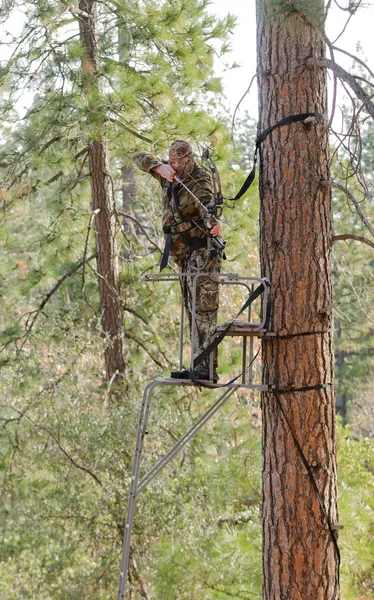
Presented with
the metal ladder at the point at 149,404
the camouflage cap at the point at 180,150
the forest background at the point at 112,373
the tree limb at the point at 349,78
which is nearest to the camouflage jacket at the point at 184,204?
the camouflage cap at the point at 180,150

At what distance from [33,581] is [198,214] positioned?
5575 millimetres

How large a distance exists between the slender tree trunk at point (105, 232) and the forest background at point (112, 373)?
0.04m

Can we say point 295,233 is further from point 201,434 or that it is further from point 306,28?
point 201,434

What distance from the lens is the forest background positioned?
709 centimetres

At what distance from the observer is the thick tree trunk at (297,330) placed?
3865mm

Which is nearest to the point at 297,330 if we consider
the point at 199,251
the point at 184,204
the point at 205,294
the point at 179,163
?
the point at 205,294

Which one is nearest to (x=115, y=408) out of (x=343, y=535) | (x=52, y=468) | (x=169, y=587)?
(x=52, y=468)

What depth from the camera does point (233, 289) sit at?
42.9ft

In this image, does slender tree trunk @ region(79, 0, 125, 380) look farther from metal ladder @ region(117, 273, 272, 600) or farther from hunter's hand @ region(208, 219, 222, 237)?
metal ladder @ region(117, 273, 272, 600)

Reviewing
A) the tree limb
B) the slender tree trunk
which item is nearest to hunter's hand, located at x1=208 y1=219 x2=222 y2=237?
the tree limb

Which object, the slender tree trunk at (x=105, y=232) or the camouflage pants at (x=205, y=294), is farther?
the slender tree trunk at (x=105, y=232)

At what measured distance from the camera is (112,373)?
8.59 metres

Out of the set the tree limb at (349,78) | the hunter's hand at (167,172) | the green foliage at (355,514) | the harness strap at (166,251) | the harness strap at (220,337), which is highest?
the tree limb at (349,78)

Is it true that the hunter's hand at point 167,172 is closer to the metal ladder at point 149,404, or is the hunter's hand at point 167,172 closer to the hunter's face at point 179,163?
the hunter's face at point 179,163
